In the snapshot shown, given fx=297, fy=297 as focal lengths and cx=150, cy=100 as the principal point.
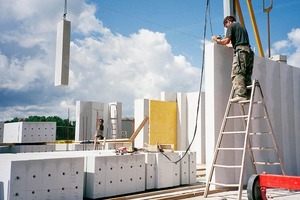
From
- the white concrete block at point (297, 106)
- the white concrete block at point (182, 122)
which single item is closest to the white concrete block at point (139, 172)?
the white concrete block at point (297, 106)

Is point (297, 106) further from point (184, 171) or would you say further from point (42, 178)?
point (42, 178)

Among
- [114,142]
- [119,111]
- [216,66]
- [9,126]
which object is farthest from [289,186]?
[119,111]

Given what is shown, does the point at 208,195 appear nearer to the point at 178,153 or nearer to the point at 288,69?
the point at 178,153

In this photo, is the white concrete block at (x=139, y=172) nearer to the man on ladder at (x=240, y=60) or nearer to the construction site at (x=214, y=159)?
the construction site at (x=214, y=159)

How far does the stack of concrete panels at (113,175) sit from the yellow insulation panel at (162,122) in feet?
25.5

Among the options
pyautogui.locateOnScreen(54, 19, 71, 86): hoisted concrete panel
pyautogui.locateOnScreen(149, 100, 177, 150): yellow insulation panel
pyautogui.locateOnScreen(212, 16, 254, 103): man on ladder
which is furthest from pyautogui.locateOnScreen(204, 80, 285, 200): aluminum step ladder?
pyautogui.locateOnScreen(149, 100, 177, 150): yellow insulation panel

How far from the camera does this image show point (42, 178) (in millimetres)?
4617

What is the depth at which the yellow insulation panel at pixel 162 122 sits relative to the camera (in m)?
14.2

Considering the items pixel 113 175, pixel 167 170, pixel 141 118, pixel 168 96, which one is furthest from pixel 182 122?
pixel 113 175

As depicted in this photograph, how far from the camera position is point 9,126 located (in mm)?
15383

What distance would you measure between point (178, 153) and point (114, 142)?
619 centimetres

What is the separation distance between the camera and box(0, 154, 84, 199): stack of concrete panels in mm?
4324

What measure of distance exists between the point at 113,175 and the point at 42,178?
1.42 meters

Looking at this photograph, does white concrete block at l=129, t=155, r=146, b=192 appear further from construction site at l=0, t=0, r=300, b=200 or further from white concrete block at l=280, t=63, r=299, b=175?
white concrete block at l=280, t=63, r=299, b=175
